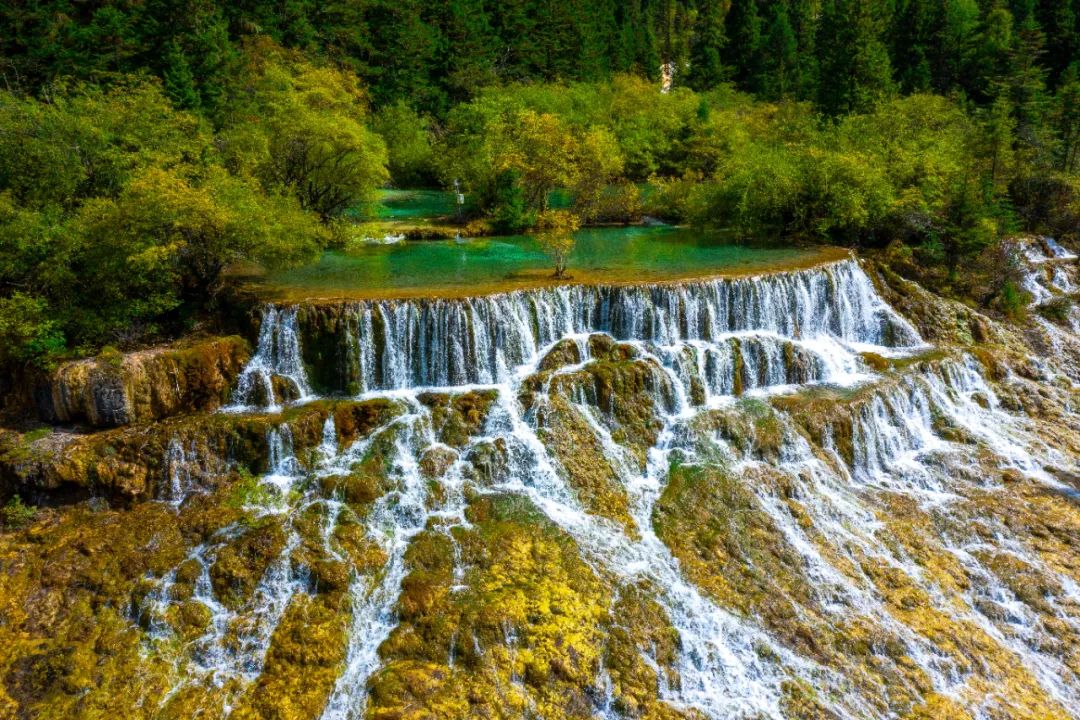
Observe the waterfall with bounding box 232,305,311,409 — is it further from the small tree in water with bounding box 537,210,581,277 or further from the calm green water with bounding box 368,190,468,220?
the calm green water with bounding box 368,190,468,220

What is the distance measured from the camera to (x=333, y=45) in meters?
45.1

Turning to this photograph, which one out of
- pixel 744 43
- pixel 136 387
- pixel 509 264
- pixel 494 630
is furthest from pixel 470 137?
pixel 744 43

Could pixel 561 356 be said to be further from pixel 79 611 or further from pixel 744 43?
pixel 744 43

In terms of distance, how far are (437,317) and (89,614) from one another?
9132 mm

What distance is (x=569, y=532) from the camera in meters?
13.5

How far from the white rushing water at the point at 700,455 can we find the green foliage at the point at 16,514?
2.54 meters

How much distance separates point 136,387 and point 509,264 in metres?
11.6

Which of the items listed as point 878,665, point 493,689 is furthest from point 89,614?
point 878,665

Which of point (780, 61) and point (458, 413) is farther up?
point (780, 61)

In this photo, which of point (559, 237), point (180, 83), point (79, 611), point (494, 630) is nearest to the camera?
point (494, 630)

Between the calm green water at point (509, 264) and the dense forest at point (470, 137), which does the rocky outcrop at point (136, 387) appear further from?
the calm green water at point (509, 264)

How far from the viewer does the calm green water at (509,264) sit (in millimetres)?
19234

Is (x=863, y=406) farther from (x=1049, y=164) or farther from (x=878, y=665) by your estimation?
(x=1049, y=164)

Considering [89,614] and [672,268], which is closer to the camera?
[89,614]
